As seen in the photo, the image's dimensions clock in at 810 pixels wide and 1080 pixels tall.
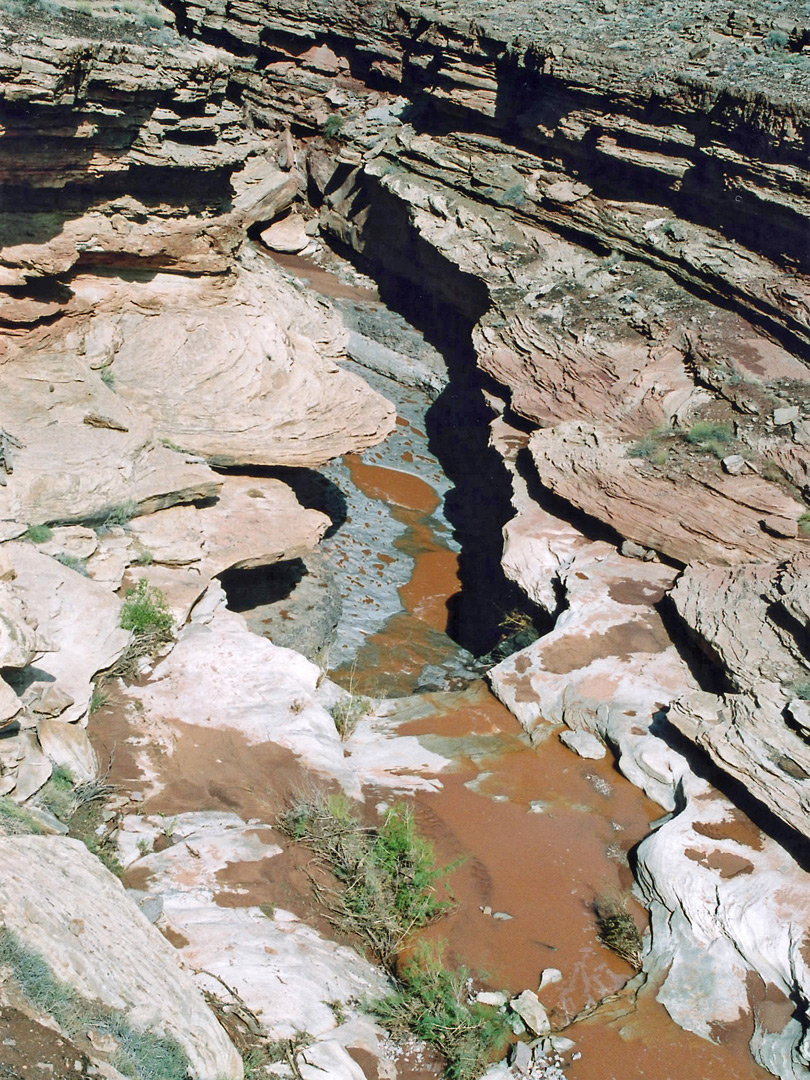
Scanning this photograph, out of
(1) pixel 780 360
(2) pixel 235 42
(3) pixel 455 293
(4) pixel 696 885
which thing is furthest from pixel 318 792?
(2) pixel 235 42

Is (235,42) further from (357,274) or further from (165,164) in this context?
(165,164)

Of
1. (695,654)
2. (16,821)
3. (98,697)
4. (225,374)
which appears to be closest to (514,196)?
(225,374)

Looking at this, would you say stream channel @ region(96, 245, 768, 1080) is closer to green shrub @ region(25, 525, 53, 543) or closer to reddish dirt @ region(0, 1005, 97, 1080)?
green shrub @ region(25, 525, 53, 543)

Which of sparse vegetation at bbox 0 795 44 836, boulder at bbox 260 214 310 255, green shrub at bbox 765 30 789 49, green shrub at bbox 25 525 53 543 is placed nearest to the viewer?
sparse vegetation at bbox 0 795 44 836

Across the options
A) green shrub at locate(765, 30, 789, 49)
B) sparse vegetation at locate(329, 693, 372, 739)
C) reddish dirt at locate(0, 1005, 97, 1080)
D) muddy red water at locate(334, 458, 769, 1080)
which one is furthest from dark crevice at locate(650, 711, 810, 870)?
green shrub at locate(765, 30, 789, 49)

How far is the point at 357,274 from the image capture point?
21219mm

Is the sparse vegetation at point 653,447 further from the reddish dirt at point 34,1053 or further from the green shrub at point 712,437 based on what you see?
the reddish dirt at point 34,1053

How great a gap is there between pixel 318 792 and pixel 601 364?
917 cm

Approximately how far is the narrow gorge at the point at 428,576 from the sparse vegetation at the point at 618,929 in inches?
1.7

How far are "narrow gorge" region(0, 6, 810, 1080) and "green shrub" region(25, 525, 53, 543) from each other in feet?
0.20

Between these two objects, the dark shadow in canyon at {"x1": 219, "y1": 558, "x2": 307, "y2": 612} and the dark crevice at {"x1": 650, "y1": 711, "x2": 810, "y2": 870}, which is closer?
the dark crevice at {"x1": 650, "y1": 711, "x2": 810, "y2": 870}

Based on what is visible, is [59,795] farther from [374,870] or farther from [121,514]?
[121,514]

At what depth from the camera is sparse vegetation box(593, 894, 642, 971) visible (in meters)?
6.59

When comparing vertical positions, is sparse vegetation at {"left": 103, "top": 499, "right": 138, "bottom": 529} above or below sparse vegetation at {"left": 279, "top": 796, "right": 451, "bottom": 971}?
above
